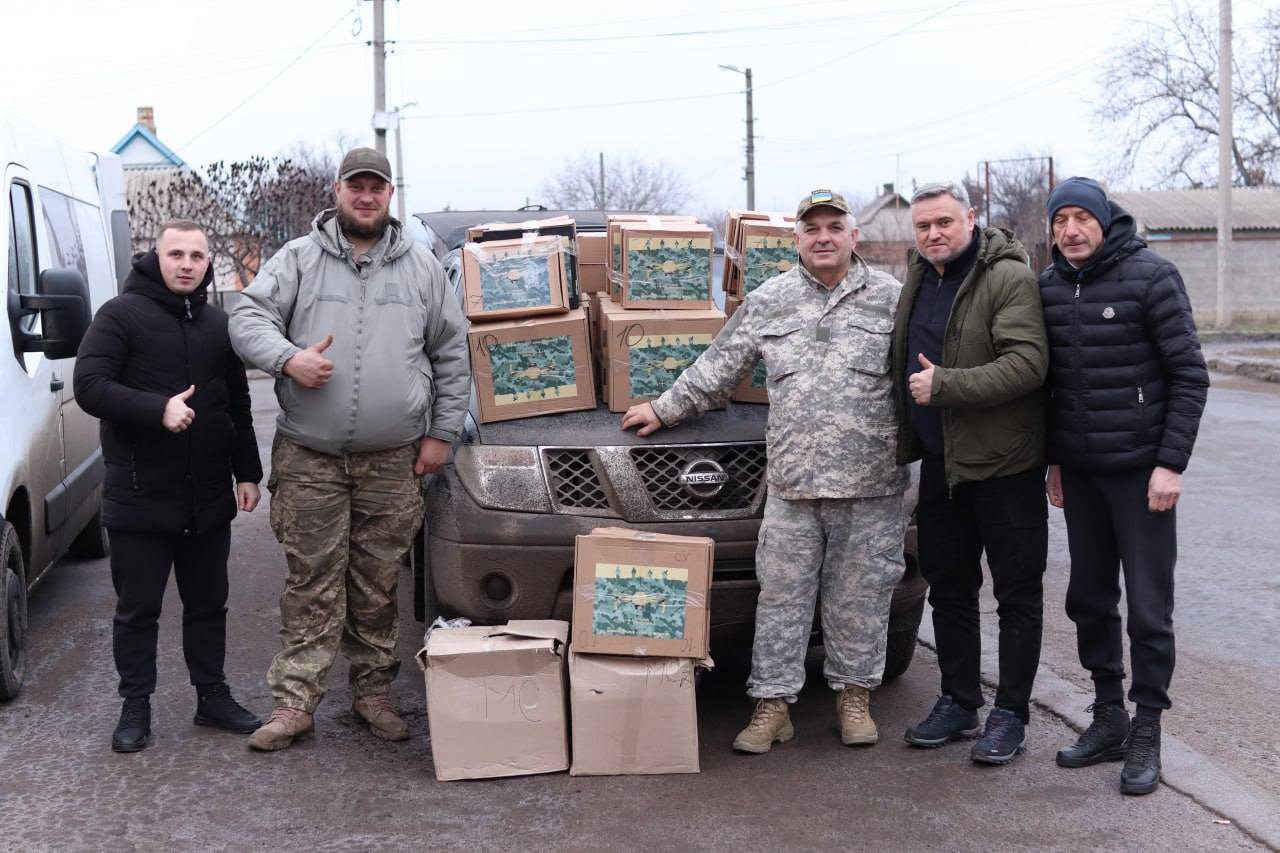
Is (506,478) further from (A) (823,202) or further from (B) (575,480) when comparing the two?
(A) (823,202)

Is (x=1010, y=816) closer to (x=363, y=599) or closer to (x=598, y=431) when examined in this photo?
(x=598, y=431)

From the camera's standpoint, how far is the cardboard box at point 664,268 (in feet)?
17.8

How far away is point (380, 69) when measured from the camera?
26.5m

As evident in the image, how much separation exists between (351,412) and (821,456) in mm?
1639

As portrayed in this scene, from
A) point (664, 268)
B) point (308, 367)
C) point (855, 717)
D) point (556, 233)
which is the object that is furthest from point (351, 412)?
point (855, 717)

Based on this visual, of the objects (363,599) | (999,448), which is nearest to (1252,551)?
(999,448)

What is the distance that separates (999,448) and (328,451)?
2.31 metres

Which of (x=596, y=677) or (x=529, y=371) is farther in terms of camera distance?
(x=529, y=371)

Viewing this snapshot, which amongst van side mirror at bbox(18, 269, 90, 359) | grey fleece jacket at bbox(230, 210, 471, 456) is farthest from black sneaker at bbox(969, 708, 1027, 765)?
van side mirror at bbox(18, 269, 90, 359)

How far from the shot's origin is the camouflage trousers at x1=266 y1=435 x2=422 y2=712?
501cm

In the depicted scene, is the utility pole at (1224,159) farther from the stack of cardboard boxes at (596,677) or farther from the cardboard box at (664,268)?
the stack of cardboard boxes at (596,677)

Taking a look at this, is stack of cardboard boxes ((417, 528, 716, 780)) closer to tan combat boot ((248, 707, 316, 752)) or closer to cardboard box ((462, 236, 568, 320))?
tan combat boot ((248, 707, 316, 752))

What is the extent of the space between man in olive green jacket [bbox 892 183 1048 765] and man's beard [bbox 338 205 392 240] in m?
1.86

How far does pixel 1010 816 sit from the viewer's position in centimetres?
431
